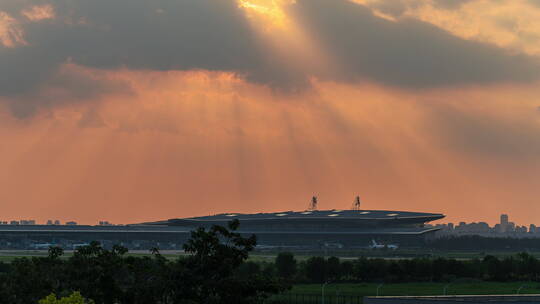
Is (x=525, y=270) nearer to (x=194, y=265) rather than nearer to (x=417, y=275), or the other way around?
(x=417, y=275)

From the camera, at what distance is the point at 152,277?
72125mm

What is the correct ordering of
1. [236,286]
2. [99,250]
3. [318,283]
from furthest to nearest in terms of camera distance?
[318,283], [99,250], [236,286]

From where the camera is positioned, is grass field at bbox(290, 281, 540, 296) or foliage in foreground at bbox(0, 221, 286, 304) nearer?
foliage in foreground at bbox(0, 221, 286, 304)

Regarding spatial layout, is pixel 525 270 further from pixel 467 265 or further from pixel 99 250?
pixel 99 250

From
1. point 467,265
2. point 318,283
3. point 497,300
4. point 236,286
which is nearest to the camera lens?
point 236,286

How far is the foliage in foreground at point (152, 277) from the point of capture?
217 ft

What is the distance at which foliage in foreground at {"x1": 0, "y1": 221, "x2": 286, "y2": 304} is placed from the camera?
217 ft

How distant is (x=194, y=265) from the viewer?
67.1 meters

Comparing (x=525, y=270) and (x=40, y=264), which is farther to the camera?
(x=525, y=270)

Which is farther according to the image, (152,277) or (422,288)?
(422,288)

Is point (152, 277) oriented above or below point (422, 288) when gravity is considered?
below

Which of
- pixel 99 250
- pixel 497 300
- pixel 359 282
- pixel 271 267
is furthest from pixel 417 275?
pixel 99 250

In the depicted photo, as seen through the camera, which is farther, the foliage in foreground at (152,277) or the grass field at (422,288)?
the grass field at (422,288)

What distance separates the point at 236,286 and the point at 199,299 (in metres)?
3.03
